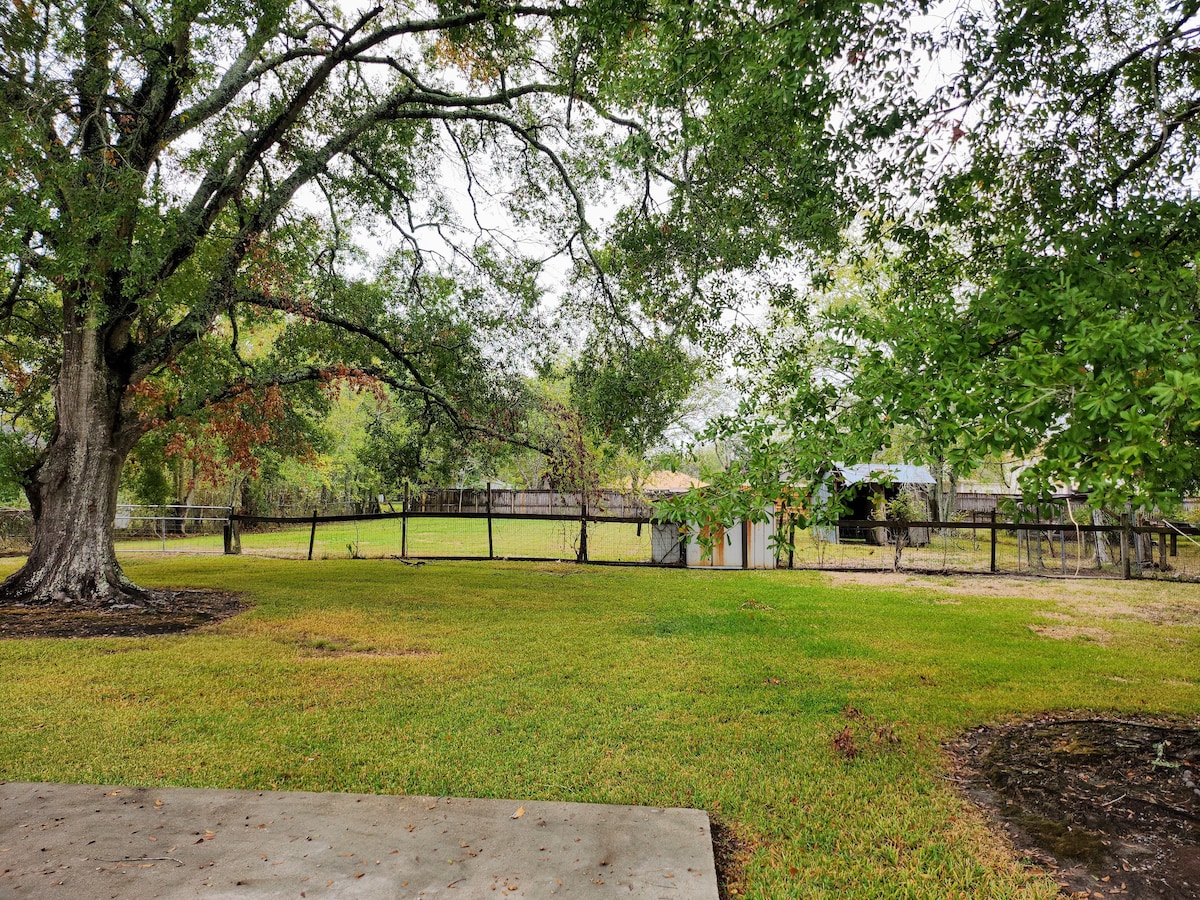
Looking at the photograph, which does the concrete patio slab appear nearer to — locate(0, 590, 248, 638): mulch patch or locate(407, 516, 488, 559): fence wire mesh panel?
locate(0, 590, 248, 638): mulch patch

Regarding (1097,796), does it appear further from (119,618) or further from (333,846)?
(119,618)

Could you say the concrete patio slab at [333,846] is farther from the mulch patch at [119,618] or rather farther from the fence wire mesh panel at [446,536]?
the fence wire mesh panel at [446,536]

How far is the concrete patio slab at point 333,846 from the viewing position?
268cm

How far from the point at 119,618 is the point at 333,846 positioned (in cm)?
708

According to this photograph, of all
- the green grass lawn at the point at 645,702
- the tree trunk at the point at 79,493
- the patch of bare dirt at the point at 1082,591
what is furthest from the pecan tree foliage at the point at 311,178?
the patch of bare dirt at the point at 1082,591

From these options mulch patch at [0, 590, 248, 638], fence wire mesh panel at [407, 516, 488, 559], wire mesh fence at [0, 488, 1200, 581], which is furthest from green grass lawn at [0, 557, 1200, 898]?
fence wire mesh panel at [407, 516, 488, 559]

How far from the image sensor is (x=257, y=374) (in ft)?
35.7

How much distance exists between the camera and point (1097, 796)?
375 centimetres

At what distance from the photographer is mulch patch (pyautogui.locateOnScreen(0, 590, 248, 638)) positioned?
761 cm

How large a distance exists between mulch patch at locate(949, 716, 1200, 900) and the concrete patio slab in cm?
171

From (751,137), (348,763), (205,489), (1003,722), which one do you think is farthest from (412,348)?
(205,489)

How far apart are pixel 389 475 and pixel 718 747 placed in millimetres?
10698

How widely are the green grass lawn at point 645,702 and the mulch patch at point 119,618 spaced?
41cm

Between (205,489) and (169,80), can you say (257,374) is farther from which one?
(205,489)
